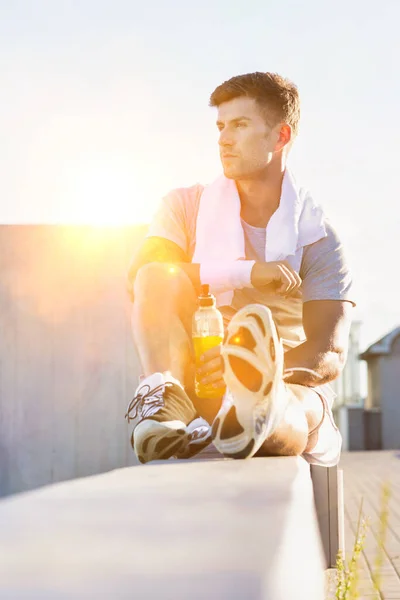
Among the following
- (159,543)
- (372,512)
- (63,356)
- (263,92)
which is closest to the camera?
(159,543)

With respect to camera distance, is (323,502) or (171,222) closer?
(171,222)

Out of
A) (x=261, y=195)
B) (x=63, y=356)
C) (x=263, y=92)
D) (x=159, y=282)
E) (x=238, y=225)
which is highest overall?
(x=263, y=92)

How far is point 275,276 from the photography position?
2654 millimetres

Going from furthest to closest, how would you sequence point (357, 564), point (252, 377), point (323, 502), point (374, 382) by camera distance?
point (374, 382), point (323, 502), point (357, 564), point (252, 377)

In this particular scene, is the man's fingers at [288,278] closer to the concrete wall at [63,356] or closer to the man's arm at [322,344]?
the man's arm at [322,344]

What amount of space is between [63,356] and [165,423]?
10.3 feet

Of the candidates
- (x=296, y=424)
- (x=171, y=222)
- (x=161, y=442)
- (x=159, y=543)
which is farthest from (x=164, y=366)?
(x=159, y=543)

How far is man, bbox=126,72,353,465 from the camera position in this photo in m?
2.26

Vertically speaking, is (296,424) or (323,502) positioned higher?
(296,424)

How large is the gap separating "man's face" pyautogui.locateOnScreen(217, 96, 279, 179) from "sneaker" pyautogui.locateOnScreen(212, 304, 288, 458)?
1.20m

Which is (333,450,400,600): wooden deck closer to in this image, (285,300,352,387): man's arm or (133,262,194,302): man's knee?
(285,300,352,387): man's arm

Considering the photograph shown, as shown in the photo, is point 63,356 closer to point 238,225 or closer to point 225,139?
point 238,225

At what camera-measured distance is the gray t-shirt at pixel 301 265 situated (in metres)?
2.70

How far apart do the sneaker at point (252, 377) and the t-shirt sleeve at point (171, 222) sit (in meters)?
1.11
